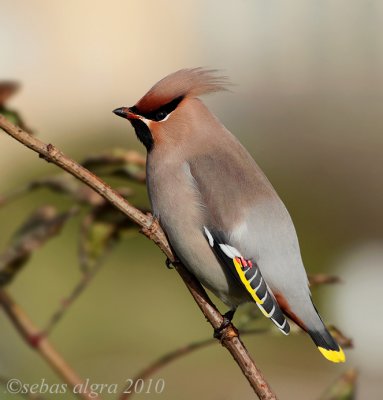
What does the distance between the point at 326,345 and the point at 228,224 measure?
40cm

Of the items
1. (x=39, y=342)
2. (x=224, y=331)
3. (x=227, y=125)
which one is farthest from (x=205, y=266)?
(x=227, y=125)

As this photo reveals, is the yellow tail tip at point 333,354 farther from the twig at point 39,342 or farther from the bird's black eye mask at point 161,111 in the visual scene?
the bird's black eye mask at point 161,111

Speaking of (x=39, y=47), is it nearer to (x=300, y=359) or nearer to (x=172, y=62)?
(x=172, y=62)

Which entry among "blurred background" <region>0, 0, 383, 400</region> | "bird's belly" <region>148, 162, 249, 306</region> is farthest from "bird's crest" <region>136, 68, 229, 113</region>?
"blurred background" <region>0, 0, 383, 400</region>

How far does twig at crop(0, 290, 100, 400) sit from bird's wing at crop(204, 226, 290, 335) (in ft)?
1.60

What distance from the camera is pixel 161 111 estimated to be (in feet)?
8.98

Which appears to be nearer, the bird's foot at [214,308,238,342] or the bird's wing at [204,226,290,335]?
the bird's foot at [214,308,238,342]

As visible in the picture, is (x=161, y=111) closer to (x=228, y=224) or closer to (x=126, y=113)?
(x=126, y=113)

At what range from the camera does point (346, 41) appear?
1278cm

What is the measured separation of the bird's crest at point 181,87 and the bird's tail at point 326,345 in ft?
2.48

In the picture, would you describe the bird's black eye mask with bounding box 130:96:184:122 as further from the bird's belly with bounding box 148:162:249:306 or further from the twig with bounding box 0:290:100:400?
A: the twig with bounding box 0:290:100:400

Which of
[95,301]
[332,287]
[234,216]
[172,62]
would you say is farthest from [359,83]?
[234,216]

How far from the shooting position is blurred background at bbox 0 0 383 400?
5773 millimetres

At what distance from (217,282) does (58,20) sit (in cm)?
975
